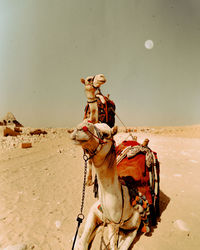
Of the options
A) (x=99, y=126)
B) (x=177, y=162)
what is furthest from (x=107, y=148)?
(x=177, y=162)

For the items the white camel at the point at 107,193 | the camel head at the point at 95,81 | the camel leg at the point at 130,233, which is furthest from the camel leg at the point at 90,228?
the camel head at the point at 95,81

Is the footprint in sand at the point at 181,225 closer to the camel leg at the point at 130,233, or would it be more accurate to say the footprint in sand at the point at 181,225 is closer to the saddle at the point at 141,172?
the saddle at the point at 141,172

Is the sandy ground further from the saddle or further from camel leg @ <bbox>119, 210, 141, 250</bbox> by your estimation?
the saddle

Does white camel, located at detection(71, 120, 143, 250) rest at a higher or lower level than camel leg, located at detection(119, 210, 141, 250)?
higher

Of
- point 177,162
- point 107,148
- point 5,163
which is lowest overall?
point 177,162

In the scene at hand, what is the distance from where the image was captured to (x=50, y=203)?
13.4ft

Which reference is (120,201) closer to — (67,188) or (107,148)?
(107,148)

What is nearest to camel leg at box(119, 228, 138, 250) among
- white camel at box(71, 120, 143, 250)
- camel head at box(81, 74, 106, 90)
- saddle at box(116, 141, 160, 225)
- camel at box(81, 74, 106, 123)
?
white camel at box(71, 120, 143, 250)

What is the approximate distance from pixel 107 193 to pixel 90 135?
933 mm

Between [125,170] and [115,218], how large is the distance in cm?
110

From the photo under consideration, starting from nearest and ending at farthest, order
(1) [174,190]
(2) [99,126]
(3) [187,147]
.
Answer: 1. (2) [99,126]
2. (1) [174,190]
3. (3) [187,147]

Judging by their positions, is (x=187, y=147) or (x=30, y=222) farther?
(x=187, y=147)

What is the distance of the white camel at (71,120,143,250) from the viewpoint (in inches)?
63.7

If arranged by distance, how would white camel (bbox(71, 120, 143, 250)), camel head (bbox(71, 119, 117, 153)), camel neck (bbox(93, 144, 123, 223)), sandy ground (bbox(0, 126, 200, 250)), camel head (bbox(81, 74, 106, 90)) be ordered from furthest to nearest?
sandy ground (bbox(0, 126, 200, 250)) → camel head (bbox(81, 74, 106, 90)) → camel neck (bbox(93, 144, 123, 223)) → white camel (bbox(71, 120, 143, 250)) → camel head (bbox(71, 119, 117, 153))
